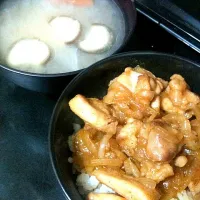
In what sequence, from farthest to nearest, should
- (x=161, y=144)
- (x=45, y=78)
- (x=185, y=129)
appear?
(x=45, y=78) < (x=185, y=129) < (x=161, y=144)

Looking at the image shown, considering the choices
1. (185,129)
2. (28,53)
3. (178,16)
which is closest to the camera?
(185,129)

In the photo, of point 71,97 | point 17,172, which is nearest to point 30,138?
point 17,172

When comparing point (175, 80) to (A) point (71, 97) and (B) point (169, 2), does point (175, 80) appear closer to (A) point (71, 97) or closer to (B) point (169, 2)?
(A) point (71, 97)

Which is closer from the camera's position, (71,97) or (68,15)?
(71,97)

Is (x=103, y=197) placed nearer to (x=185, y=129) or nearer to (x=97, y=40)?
(x=185, y=129)

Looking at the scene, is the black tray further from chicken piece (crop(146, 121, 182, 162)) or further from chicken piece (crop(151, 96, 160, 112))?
chicken piece (crop(146, 121, 182, 162))

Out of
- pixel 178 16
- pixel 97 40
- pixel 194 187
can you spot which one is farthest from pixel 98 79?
pixel 178 16
